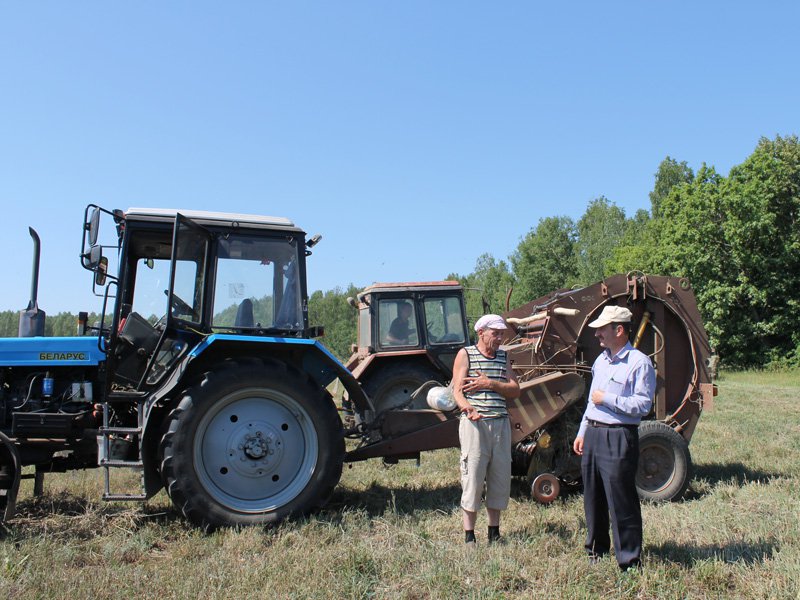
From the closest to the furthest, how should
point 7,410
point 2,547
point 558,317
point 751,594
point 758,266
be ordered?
point 751,594, point 2,547, point 7,410, point 558,317, point 758,266

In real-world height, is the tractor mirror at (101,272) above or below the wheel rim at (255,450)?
above

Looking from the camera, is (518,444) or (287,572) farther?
(518,444)

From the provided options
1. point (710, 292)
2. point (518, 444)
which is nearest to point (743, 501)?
point (518, 444)

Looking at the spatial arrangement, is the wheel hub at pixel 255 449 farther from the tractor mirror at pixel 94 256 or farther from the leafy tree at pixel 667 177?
the leafy tree at pixel 667 177

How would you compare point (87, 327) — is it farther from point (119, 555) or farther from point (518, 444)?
point (518, 444)

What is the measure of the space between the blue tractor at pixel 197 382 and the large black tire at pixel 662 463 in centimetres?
270

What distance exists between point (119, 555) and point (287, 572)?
1.21 meters

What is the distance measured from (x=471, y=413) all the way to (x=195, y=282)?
8.29 ft

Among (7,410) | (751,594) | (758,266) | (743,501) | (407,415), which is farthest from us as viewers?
(758,266)

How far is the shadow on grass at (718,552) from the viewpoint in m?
4.05

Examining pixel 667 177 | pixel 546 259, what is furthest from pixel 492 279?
pixel 667 177

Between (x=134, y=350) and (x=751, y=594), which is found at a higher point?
(x=134, y=350)

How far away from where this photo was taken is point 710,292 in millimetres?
26297

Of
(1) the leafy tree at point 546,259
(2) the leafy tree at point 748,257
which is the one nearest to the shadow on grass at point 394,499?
(2) the leafy tree at point 748,257
